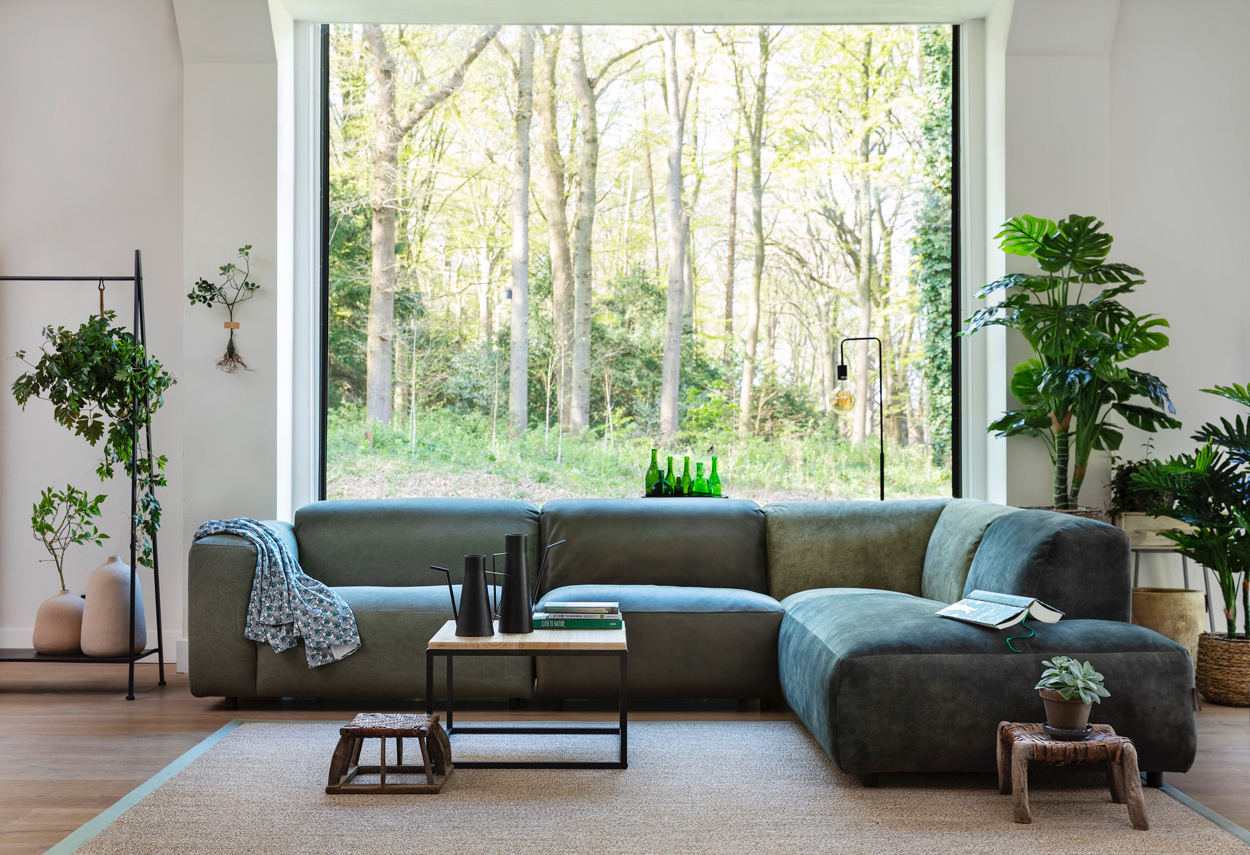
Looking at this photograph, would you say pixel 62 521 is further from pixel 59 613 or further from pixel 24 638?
pixel 59 613

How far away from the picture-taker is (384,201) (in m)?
4.91

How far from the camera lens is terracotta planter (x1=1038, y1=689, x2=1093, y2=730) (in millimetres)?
2475

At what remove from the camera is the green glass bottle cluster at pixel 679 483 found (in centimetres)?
471

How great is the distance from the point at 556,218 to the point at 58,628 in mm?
2919

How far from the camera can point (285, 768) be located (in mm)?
2918

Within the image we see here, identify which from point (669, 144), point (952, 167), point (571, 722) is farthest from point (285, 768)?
point (952, 167)

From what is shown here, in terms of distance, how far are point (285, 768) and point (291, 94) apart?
10.7 ft

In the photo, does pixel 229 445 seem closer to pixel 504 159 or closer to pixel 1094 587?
pixel 504 159

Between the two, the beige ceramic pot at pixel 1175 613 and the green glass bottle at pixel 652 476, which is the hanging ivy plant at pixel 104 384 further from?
the beige ceramic pot at pixel 1175 613

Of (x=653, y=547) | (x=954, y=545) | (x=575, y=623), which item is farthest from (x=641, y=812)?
(x=954, y=545)

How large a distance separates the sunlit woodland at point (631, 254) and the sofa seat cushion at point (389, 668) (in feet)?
4.70

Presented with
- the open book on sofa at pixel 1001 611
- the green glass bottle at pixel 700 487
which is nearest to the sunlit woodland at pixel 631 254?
the green glass bottle at pixel 700 487

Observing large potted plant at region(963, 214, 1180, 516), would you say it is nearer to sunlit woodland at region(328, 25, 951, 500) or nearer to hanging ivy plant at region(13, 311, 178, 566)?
sunlit woodland at region(328, 25, 951, 500)

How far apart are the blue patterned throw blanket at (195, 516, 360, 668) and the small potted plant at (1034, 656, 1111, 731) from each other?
234 centimetres
